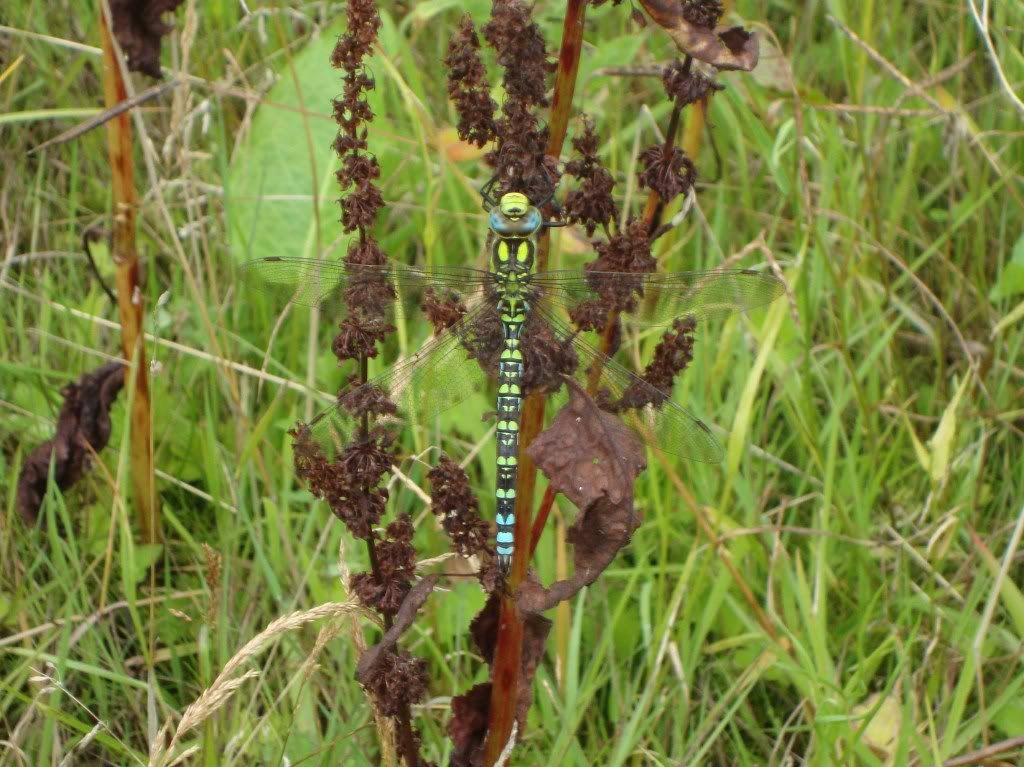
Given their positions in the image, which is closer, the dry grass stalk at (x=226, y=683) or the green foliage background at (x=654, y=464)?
the dry grass stalk at (x=226, y=683)

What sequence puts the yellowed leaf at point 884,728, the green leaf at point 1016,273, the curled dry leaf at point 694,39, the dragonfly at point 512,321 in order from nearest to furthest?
1. the curled dry leaf at point 694,39
2. the dragonfly at point 512,321
3. the yellowed leaf at point 884,728
4. the green leaf at point 1016,273

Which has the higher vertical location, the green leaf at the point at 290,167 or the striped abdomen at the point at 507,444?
the green leaf at the point at 290,167

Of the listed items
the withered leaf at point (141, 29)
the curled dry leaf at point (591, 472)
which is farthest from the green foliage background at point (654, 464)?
the curled dry leaf at point (591, 472)

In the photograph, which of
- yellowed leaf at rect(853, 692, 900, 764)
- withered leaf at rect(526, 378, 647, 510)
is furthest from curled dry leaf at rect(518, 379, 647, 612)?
yellowed leaf at rect(853, 692, 900, 764)

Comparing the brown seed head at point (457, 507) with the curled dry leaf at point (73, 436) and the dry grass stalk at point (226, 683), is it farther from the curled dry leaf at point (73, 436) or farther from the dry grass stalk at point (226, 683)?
the curled dry leaf at point (73, 436)

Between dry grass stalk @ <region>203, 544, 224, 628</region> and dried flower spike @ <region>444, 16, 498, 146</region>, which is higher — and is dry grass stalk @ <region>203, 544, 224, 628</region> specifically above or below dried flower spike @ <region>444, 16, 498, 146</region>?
below

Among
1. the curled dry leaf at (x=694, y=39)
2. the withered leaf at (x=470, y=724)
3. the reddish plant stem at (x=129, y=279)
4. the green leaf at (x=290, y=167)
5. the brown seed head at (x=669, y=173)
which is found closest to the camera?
the curled dry leaf at (x=694, y=39)

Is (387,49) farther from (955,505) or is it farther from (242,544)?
(955,505)

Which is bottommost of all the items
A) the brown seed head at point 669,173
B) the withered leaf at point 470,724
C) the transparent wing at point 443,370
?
the withered leaf at point 470,724

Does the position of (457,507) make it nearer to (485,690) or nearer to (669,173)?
(485,690)

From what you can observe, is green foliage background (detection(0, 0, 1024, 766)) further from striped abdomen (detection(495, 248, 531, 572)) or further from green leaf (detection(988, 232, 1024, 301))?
striped abdomen (detection(495, 248, 531, 572))
